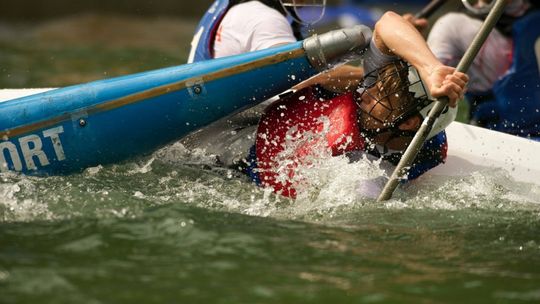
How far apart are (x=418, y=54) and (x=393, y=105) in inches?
10.4

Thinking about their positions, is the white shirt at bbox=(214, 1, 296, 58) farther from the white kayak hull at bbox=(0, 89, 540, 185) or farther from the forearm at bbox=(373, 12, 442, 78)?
the forearm at bbox=(373, 12, 442, 78)

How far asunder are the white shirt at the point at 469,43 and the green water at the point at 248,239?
5.37ft

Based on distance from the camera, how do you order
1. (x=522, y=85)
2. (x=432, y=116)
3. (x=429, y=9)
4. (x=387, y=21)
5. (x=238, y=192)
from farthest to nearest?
A: (x=429, y=9) < (x=522, y=85) < (x=238, y=192) < (x=387, y=21) < (x=432, y=116)

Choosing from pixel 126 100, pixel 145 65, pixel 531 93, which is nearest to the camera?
pixel 126 100

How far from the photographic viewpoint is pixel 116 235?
11.7ft

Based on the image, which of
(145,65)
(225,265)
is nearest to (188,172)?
(225,265)

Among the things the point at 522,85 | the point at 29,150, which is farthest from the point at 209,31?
the point at 522,85

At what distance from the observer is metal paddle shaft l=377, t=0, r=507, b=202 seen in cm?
384

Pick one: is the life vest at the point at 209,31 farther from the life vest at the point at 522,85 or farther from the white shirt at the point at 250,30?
the life vest at the point at 522,85

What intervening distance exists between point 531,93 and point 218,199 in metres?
2.52

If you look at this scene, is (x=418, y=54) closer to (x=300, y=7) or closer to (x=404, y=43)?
(x=404, y=43)

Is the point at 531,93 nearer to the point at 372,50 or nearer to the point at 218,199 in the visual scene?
the point at 372,50

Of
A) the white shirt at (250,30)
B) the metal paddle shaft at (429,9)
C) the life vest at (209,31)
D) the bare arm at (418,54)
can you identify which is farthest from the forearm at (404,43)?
the metal paddle shaft at (429,9)

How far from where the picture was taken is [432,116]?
3838mm
